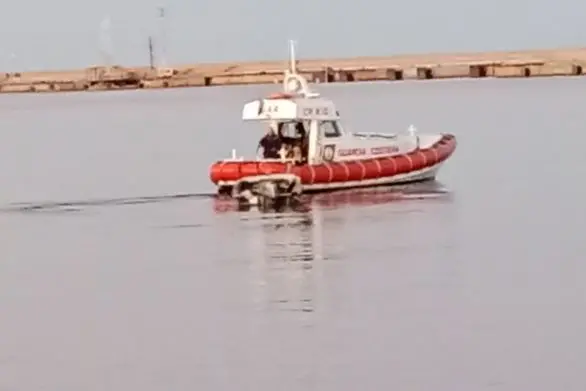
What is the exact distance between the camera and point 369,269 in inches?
1000

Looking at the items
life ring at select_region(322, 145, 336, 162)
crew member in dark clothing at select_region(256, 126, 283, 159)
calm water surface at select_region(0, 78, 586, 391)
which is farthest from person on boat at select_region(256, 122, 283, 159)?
calm water surface at select_region(0, 78, 586, 391)

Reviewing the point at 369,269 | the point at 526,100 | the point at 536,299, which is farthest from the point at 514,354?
the point at 526,100

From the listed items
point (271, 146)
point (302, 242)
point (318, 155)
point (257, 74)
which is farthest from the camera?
point (257, 74)

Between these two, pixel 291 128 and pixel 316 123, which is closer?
pixel 316 123

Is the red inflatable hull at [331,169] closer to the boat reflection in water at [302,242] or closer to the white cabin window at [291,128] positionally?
the boat reflection in water at [302,242]

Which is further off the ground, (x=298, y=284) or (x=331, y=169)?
(x=331, y=169)

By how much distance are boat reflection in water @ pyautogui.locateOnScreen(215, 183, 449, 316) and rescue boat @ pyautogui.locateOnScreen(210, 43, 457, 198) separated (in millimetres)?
349

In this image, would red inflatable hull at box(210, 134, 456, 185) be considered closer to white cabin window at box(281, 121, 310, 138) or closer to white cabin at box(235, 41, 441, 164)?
white cabin at box(235, 41, 441, 164)

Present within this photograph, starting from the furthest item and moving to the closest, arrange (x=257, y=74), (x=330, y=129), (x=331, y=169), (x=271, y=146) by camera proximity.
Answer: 1. (x=257, y=74)
2. (x=330, y=129)
3. (x=271, y=146)
4. (x=331, y=169)

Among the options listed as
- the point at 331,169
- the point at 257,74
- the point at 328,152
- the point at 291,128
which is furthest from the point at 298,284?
the point at 257,74

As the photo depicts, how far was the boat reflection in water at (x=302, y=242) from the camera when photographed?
907 inches

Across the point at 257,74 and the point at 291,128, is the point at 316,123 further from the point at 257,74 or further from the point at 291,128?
the point at 257,74

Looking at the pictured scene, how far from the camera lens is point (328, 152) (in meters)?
37.0

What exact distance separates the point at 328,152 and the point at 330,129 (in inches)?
20.7
